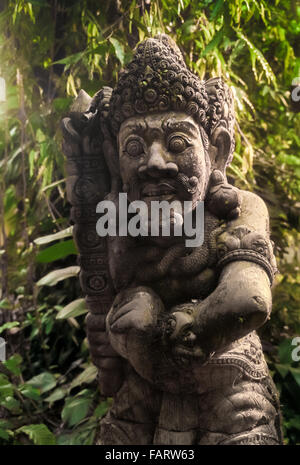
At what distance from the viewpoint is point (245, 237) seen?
1442 mm

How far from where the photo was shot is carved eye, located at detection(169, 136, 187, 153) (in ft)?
4.83

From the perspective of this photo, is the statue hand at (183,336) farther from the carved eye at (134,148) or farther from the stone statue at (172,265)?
the carved eye at (134,148)

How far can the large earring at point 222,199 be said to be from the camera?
4.98 feet

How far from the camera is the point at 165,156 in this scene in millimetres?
1472

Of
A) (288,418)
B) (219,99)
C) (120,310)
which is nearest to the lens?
(120,310)

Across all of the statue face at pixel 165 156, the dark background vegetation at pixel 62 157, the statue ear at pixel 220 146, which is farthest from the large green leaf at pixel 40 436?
the statue ear at pixel 220 146

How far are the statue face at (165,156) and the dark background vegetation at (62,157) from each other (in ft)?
2.76

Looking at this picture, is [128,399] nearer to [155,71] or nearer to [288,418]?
[155,71]

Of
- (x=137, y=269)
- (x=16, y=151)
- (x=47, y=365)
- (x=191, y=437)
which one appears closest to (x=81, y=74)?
(x=16, y=151)

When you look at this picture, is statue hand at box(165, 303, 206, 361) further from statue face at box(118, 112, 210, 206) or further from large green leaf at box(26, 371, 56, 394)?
large green leaf at box(26, 371, 56, 394)

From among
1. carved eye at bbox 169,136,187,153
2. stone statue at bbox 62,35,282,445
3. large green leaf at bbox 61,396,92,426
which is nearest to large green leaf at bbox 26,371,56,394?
large green leaf at bbox 61,396,92,426

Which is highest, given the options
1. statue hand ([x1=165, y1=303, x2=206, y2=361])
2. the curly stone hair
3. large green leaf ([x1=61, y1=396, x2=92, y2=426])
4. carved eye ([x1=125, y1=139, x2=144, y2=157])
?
the curly stone hair

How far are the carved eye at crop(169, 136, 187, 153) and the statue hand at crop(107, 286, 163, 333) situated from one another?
15.4 inches

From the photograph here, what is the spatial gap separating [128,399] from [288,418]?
4.08ft
